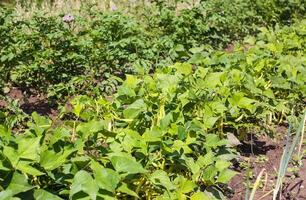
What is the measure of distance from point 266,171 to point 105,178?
185 centimetres

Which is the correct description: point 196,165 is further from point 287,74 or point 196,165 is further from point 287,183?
point 287,74

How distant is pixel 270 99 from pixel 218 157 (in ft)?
3.53

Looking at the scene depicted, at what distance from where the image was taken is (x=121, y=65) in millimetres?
4734

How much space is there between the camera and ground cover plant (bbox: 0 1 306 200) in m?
1.99

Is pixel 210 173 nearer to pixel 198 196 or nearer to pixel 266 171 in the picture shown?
pixel 198 196

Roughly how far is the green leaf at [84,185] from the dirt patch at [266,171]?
1.28 m

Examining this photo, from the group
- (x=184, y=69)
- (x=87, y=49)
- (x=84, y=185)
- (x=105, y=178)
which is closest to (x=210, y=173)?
(x=105, y=178)

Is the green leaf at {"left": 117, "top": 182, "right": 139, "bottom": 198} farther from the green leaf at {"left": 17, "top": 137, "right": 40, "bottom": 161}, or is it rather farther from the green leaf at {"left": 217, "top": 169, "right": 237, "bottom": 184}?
the green leaf at {"left": 217, "top": 169, "right": 237, "bottom": 184}

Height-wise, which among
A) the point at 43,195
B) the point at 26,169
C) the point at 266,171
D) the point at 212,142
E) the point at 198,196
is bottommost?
the point at 266,171

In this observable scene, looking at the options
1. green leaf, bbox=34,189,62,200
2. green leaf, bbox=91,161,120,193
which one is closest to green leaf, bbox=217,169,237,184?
green leaf, bbox=91,161,120,193

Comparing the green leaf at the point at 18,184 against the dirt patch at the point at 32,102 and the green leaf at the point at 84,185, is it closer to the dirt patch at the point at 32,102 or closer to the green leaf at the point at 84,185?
the green leaf at the point at 84,185

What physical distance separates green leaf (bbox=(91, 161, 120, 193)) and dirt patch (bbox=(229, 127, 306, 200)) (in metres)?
1.16

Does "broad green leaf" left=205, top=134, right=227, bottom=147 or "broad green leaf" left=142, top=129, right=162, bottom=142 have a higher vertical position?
"broad green leaf" left=142, top=129, right=162, bottom=142

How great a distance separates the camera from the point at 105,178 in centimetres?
192
